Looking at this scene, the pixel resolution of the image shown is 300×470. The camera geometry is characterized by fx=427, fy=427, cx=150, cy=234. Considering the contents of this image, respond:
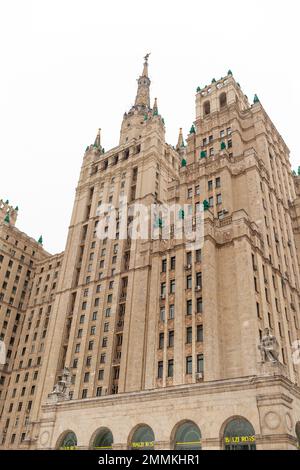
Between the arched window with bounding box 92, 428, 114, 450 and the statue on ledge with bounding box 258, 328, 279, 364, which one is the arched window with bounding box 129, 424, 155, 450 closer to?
the arched window with bounding box 92, 428, 114, 450

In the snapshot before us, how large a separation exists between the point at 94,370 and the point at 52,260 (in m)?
45.9

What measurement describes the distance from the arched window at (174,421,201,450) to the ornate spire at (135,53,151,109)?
87.2 metres

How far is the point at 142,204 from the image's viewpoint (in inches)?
3044

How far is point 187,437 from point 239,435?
14.0ft

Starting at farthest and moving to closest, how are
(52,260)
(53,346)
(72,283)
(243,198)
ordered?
1. (52,260)
2. (72,283)
3. (53,346)
4. (243,198)

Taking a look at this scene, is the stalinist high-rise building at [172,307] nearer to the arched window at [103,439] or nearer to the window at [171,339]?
the arched window at [103,439]

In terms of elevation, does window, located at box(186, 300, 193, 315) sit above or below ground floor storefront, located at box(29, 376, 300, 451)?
above

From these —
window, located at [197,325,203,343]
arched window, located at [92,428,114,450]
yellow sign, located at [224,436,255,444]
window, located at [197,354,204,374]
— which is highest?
window, located at [197,325,203,343]

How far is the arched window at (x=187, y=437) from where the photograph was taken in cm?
3147

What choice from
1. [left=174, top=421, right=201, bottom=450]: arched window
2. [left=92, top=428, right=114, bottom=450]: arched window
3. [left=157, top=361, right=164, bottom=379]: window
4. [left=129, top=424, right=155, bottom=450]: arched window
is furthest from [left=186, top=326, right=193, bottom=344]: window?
[left=174, top=421, right=201, bottom=450]: arched window

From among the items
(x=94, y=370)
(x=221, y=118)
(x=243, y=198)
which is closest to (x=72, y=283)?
(x=94, y=370)

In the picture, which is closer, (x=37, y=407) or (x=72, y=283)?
(x=37, y=407)

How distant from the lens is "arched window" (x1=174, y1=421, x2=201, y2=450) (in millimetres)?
31469

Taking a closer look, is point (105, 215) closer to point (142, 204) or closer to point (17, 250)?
point (142, 204)
